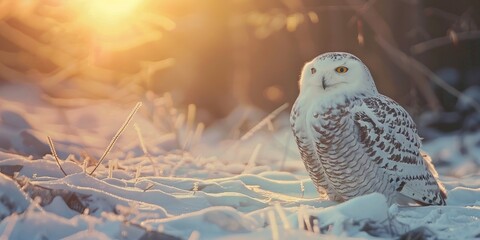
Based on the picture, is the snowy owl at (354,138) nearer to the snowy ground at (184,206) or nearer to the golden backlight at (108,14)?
the snowy ground at (184,206)

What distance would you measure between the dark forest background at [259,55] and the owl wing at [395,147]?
5.47 metres

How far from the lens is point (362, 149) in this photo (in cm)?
420

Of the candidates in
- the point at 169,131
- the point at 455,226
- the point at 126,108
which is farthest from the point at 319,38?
the point at 455,226

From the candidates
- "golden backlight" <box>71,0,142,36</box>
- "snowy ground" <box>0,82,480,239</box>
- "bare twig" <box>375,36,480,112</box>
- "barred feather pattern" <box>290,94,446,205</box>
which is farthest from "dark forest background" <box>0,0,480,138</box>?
"barred feather pattern" <box>290,94,446,205</box>

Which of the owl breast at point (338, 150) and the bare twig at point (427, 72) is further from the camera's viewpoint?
the bare twig at point (427, 72)

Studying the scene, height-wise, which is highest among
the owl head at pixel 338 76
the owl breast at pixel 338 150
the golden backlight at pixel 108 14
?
the golden backlight at pixel 108 14

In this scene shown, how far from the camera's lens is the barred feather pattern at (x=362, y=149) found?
4.16 m

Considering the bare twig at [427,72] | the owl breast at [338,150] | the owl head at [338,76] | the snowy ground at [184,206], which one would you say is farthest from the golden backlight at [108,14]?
the owl breast at [338,150]

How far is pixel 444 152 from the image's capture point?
9.76 m

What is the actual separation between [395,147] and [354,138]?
32cm

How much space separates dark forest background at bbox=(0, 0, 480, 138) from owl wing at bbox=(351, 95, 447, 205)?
5474 millimetres

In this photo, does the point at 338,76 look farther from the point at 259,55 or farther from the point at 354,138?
the point at 259,55

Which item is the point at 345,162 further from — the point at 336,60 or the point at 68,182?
the point at 68,182

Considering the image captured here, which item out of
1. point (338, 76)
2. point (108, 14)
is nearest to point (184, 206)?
point (338, 76)
